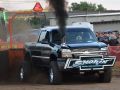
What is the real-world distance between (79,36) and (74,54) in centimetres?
127

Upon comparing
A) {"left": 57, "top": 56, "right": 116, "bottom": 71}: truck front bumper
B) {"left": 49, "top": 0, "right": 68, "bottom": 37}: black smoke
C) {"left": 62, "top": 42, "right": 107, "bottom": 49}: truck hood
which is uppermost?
{"left": 49, "top": 0, "right": 68, "bottom": 37}: black smoke

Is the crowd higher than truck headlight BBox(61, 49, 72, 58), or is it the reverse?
truck headlight BBox(61, 49, 72, 58)

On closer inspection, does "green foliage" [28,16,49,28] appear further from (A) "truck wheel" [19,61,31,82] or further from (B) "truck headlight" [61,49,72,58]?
(B) "truck headlight" [61,49,72,58]

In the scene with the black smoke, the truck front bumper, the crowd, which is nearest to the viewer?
the black smoke

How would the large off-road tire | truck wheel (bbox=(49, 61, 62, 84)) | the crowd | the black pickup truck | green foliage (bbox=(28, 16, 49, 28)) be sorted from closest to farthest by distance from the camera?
the black pickup truck → truck wheel (bbox=(49, 61, 62, 84)) → the large off-road tire → green foliage (bbox=(28, 16, 49, 28)) → the crowd

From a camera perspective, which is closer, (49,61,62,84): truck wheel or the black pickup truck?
the black pickup truck

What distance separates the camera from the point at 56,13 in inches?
335

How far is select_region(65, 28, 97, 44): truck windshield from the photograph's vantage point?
1755cm

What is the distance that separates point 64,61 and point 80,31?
1.66 meters

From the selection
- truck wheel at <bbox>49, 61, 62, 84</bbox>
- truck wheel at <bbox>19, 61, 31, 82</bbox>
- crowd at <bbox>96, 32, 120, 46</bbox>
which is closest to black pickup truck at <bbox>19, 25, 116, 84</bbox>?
truck wheel at <bbox>49, 61, 62, 84</bbox>

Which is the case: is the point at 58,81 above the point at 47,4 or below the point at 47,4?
below

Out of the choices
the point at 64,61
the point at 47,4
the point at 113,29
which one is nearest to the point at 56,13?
the point at 47,4

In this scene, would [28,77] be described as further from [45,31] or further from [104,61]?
[104,61]

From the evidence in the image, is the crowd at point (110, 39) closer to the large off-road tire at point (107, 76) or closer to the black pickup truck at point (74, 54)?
the black pickup truck at point (74, 54)
